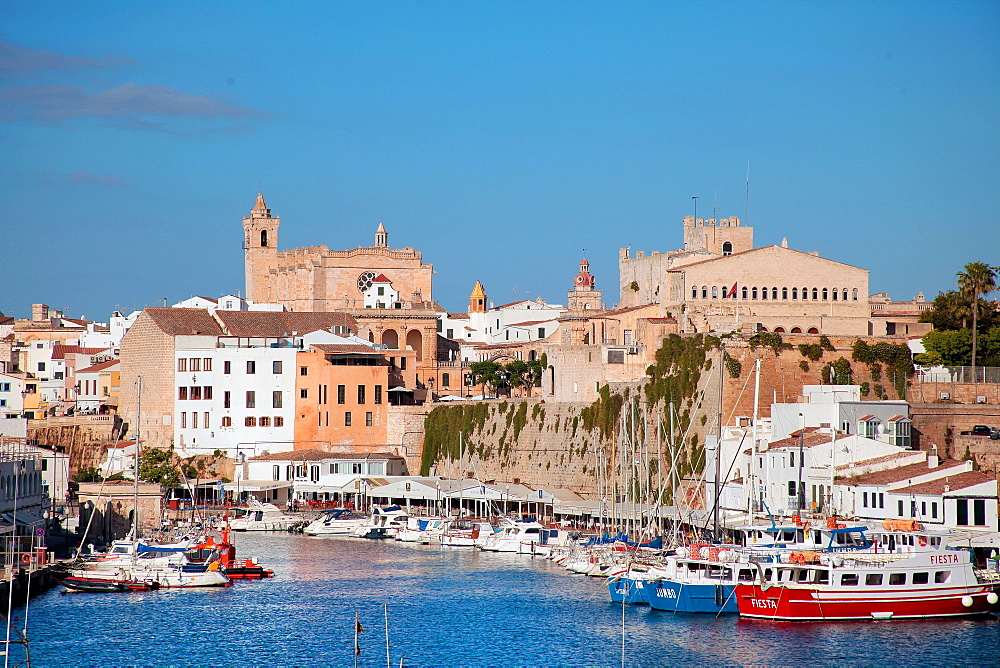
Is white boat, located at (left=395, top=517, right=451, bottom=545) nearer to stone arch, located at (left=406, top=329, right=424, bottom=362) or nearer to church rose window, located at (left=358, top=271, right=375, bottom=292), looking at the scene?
stone arch, located at (left=406, top=329, right=424, bottom=362)

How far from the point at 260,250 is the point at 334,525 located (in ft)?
170

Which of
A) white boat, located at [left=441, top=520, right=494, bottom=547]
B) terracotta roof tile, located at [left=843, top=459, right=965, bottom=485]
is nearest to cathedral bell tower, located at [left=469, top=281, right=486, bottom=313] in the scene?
white boat, located at [left=441, top=520, right=494, bottom=547]

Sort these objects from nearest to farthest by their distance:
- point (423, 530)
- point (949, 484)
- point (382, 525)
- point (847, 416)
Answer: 1. point (949, 484)
2. point (847, 416)
3. point (423, 530)
4. point (382, 525)

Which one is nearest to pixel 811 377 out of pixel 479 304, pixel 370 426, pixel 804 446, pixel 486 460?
pixel 804 446

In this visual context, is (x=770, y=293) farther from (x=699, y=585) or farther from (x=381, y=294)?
(x=381, y=294)

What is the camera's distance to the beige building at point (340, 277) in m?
101

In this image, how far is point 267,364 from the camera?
74500mm

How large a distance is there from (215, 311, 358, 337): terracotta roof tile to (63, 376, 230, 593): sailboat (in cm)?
3111

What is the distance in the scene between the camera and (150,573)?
47156mm

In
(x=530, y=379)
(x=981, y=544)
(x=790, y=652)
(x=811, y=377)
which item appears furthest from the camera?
(x=530, y=379)

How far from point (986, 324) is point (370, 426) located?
92.6 feet

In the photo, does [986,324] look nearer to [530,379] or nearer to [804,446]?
[804,446]

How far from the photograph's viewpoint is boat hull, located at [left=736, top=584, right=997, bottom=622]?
128 feet

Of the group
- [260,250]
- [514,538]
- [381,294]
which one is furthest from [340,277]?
[514,538]
